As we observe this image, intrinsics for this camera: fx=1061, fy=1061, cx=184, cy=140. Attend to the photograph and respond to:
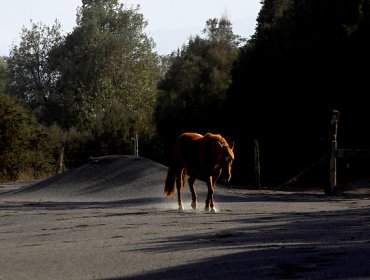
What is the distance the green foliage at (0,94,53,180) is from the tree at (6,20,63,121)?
3480cm

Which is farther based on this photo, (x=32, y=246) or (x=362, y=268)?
(x=32, y=246)

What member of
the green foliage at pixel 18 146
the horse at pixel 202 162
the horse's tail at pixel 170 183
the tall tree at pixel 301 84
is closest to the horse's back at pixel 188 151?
the horse at pixel 202 162

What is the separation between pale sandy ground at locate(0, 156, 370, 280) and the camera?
11.7 m

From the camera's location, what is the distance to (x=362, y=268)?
37.0 feet

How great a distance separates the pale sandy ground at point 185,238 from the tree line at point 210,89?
8064 mm

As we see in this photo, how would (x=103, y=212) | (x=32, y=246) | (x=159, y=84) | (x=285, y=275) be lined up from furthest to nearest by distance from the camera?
(x=159, y=84) → (x=103, y=212) → (x=32, y=246) → (x=285, y=275)

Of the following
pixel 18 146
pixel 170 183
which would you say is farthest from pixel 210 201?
pixel 18 146

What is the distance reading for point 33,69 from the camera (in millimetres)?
93812

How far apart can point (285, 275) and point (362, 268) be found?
88cm

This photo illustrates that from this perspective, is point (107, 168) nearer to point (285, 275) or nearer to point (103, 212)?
point (103, 212)

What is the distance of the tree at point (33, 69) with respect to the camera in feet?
300

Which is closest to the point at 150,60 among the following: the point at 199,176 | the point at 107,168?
the point at 107,168

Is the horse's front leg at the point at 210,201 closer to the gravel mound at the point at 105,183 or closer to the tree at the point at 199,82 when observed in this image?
the gravel mound at the point at 105,183

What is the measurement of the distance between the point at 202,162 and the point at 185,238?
Result: 8.22 metres
